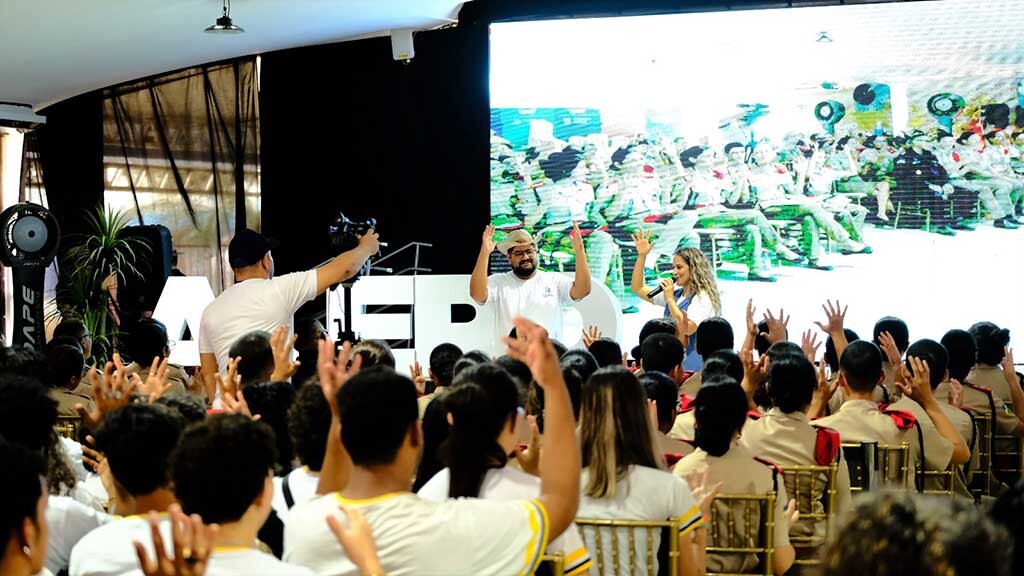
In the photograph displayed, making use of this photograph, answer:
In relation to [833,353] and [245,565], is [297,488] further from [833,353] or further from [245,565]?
[833,353]

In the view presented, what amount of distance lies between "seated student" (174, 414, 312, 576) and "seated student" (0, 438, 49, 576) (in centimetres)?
23

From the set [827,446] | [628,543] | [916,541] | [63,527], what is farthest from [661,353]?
[916,541]

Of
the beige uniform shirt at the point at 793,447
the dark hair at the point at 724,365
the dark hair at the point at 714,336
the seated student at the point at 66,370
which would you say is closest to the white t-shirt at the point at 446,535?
the beige uniform shirt at the point at 793,447

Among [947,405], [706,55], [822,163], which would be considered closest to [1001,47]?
[822,163]

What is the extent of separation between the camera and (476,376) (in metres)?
2.78

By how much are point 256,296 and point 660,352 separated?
160 cm

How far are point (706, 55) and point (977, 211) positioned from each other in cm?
219

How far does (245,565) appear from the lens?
6.42ft

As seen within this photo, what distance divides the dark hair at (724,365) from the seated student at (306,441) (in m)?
1.95

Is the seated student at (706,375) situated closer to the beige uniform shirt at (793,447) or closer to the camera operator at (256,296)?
the beige uniform shirt at (793,447)

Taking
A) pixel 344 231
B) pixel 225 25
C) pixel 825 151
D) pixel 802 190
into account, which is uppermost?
pixel 225 25

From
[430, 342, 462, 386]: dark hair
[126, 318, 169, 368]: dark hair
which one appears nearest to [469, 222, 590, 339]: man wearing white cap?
[430, 342, 462, 386]: dark hair

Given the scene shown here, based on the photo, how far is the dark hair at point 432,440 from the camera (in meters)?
3.04

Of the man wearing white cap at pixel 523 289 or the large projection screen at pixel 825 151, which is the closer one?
the man wearing white cap at pixel 523 289
